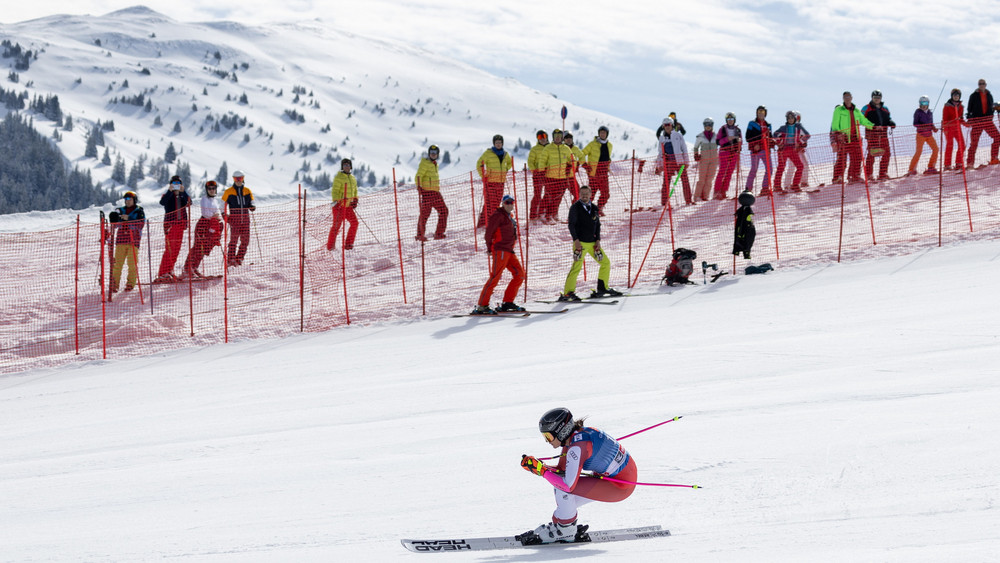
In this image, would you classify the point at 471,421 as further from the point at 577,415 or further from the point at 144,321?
the point at 144,321

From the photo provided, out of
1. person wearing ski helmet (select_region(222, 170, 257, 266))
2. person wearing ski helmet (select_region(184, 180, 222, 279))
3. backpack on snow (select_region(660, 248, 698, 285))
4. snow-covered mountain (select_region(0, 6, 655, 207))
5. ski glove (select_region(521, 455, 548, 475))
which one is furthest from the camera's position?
snow-covered mountain (select_region(0, 6, 655, 207))

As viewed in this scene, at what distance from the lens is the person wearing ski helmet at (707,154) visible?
775 inches

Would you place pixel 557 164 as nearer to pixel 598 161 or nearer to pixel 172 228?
pixel 598 161

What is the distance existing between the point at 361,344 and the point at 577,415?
5270 mm

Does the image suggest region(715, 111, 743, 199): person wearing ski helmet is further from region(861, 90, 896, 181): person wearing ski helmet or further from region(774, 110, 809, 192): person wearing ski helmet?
region(861, 90, 896, 181): person wearing ski helmet

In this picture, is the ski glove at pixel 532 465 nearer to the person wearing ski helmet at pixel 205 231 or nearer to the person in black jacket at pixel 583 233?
the person in black jacket at pixel 583 233

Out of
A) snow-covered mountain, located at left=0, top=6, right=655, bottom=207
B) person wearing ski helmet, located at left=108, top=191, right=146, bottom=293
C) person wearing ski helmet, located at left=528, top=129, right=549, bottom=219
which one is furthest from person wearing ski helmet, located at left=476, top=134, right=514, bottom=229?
snow-covered mountain, located at left=0, top=6, right=655, bottom=207

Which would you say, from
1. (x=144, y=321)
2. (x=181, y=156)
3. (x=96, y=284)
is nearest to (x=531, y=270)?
(x=144, y=321)

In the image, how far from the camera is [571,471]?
258 inches

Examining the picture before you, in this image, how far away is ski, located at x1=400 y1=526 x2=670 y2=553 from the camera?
21.8 feet

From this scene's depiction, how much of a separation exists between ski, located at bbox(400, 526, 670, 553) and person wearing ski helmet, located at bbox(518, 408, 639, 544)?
77 millimetres

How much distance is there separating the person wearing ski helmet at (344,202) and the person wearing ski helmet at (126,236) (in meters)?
3.37

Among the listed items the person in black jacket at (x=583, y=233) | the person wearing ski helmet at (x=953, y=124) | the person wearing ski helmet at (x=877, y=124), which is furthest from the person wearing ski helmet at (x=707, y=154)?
the person in black jacket at (x=583, y=233)

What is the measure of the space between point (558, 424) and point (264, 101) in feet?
309
